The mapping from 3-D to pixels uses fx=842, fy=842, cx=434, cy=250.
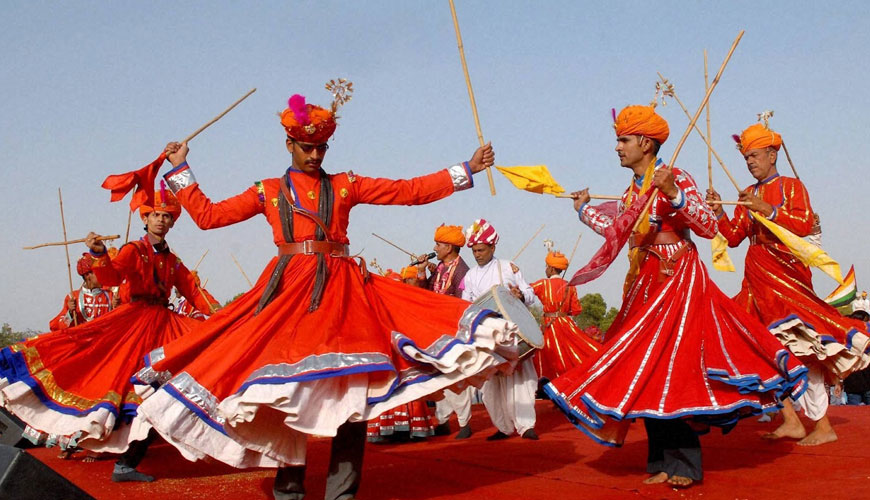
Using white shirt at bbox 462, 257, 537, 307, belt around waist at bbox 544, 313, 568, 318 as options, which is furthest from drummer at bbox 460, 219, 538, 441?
belt around waist at bbox 544, 313, 568, 318

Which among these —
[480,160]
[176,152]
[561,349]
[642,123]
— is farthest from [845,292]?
[176,152]

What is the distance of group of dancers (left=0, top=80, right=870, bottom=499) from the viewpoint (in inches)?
164

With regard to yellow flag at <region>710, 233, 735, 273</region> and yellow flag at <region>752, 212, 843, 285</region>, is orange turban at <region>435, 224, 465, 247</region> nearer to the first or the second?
yellow flag at <region>710, 233, 735, 273</region>

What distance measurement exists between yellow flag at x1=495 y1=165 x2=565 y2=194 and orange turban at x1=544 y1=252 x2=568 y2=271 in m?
4.86

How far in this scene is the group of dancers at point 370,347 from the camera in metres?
4.17

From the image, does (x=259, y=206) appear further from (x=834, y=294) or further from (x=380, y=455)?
(x=834, y=294)

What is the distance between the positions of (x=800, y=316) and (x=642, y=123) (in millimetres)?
1998

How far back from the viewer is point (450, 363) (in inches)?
167

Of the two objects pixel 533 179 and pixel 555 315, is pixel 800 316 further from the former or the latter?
pixel 555 315

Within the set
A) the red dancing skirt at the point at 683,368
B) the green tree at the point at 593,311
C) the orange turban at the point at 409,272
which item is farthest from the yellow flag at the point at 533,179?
the green tree at the point at 593,311

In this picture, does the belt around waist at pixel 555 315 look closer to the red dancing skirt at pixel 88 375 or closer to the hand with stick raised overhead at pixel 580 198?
the hand with stick raised overhead at pixel 580 198

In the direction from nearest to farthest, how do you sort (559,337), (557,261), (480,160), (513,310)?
(480,160)
(513,310)
(559,337)
(557,261)

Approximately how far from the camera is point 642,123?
518 cm

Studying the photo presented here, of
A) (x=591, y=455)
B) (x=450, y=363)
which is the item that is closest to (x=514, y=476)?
(x=591, y=455)
